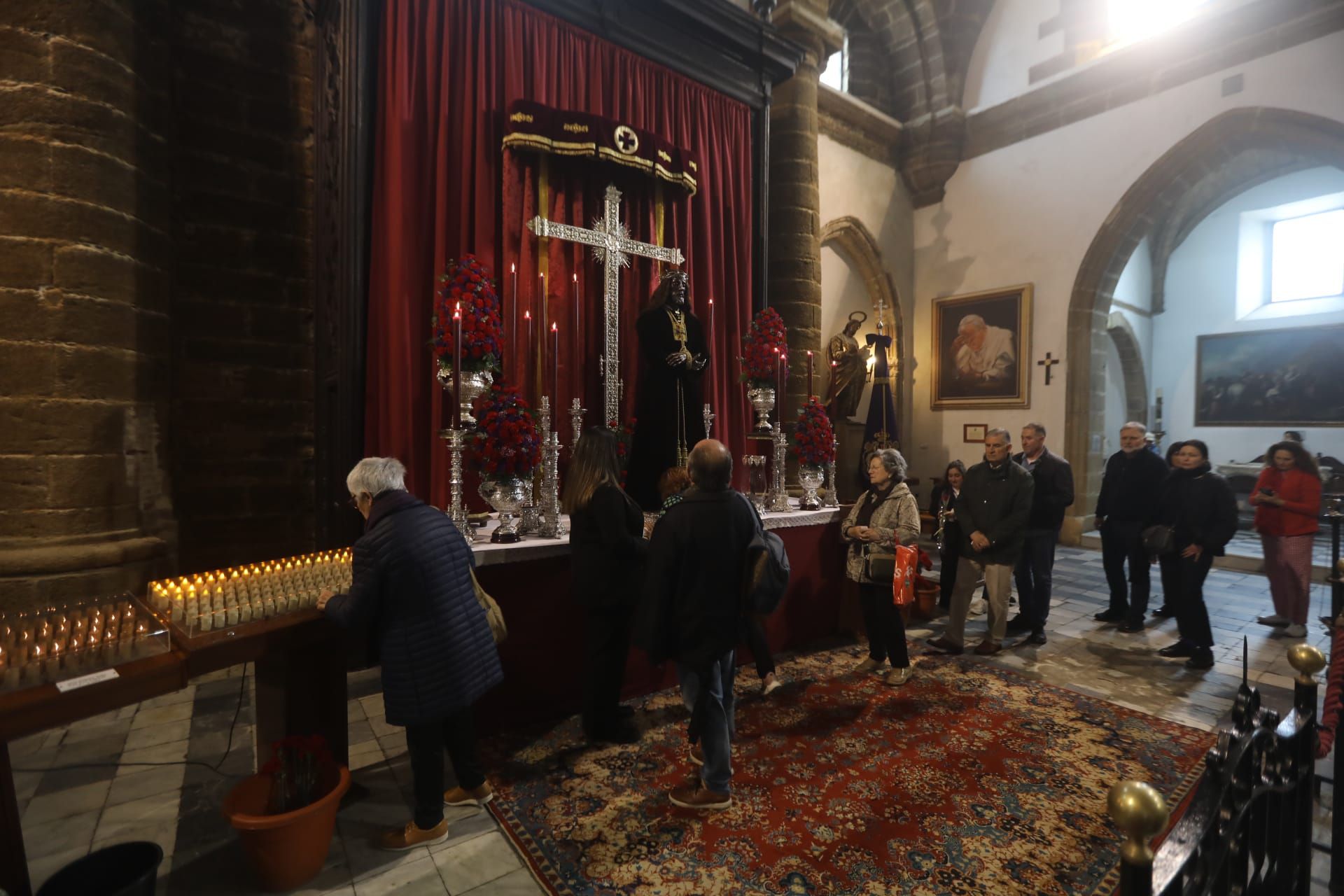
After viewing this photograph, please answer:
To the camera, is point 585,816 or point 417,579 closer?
point 417,579

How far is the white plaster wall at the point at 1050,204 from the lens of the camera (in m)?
7.72

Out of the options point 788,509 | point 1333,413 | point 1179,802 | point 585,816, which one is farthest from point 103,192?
point 1333,413

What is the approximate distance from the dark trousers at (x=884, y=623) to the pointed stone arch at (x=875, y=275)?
270 inches

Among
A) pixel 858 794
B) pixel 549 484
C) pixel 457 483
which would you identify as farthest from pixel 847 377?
pixel 858 794

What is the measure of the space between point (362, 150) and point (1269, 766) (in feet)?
17.6

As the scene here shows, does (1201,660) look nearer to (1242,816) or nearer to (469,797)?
(1242,816)

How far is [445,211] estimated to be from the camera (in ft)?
15.3

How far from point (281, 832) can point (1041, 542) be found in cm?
523

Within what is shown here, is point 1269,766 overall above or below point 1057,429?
below

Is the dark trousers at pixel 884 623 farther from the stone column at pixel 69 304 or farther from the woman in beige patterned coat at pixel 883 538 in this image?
the stone column at pixel 69 304

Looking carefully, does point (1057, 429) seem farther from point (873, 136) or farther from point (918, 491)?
point (873, 136)

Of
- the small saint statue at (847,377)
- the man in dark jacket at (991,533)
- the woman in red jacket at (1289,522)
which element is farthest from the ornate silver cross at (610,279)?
→ the woman in red jacket at (1289,522)

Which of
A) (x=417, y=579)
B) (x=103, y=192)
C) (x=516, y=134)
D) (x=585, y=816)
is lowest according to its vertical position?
(x=585, y=816)

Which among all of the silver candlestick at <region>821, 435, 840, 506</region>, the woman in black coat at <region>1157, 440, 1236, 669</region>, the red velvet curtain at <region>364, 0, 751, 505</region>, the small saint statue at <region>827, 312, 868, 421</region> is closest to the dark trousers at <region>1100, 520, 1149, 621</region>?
the woman in black coat at <region>1157, 440, 1236, 669</region>
